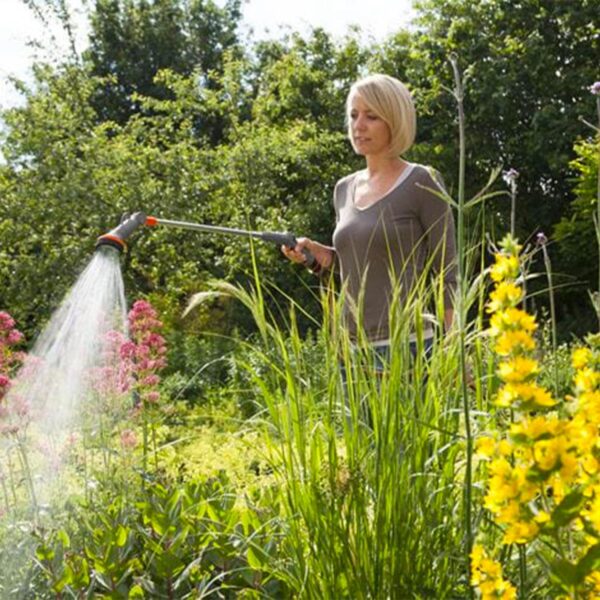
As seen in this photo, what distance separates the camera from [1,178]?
36.1 feet

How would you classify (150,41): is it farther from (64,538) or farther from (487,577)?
(487,577)

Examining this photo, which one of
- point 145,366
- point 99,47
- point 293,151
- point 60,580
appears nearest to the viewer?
point 60,580

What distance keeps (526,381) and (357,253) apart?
1.42 metres

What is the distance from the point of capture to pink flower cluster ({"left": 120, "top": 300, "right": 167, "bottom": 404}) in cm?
301

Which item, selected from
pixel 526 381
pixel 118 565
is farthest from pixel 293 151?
pixel 526 381

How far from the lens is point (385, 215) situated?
2559 millimetres

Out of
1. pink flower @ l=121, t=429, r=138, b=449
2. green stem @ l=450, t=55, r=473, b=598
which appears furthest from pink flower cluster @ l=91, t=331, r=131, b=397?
green stem @ l=450, t=55, r=473, b=598

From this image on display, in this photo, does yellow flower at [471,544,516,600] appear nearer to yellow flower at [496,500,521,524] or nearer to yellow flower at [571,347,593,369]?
yellow flower at [496,500,521,524]

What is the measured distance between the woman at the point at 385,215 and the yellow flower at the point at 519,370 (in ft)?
4.17

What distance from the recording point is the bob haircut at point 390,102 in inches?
101

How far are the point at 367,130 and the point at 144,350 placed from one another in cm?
94

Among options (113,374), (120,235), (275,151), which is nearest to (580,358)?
(120,235)

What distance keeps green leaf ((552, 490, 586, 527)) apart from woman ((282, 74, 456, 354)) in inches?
50.8

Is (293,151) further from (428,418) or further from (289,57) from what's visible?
(428,418)
